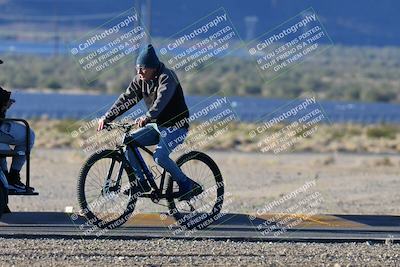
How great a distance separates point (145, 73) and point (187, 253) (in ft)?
7.29

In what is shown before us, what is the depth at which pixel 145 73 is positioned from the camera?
1371cm

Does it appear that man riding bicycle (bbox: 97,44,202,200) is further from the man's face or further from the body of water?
the body of water

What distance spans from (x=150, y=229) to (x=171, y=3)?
137 metres

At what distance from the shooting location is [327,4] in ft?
545

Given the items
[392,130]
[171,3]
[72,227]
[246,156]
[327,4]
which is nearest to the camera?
[72,227]

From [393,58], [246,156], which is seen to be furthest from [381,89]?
[246,156]

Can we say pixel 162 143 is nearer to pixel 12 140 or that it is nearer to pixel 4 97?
pixel 12 140

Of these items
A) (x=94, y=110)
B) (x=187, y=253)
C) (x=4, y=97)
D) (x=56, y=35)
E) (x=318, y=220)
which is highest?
(x=56, y=35)

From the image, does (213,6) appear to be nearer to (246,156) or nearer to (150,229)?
(246,156)

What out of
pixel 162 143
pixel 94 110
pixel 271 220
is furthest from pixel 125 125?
pixel 94 110

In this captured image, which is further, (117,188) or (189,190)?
(189,190)

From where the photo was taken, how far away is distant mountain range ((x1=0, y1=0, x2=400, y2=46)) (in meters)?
145

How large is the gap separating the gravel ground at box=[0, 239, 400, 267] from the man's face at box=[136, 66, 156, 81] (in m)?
1.78

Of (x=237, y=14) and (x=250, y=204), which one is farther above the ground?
(x=237, y=14)
